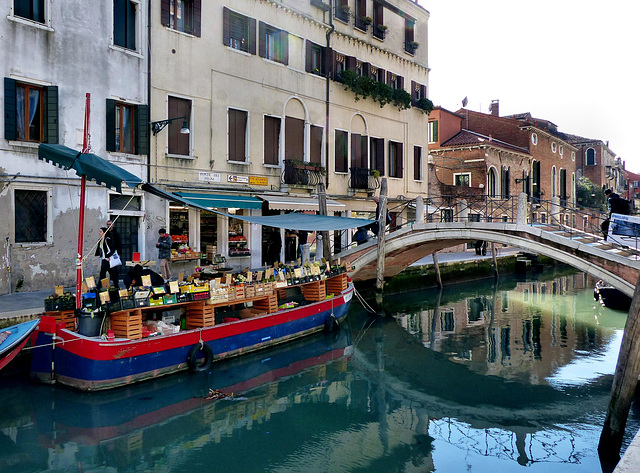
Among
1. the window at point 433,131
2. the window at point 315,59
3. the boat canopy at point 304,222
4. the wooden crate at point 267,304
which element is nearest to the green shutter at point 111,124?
the boat canopy at point 304,222

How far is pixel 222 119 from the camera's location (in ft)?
46.7

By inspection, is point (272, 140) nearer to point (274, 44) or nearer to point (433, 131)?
point (274, 44)

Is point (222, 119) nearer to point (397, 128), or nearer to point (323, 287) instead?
point (323, 287)

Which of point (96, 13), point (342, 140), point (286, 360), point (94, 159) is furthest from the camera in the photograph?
point (342, 140)

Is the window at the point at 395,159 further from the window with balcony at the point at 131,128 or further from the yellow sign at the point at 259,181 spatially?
the window with balcony at the point at 131,128

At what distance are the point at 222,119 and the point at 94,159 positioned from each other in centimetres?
653

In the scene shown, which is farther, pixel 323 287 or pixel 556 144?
pixel 556 144

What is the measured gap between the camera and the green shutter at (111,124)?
11.9m

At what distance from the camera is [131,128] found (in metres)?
12.6

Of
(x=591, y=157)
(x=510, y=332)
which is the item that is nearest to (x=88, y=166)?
(x=510, y=332)

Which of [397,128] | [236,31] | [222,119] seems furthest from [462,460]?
[397,128]

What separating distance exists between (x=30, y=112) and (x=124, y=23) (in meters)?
2.99

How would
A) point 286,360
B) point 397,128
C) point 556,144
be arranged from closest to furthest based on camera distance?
point 286,360 → point 397,128 → point 556,144

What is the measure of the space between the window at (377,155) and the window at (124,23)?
8.75 metres
